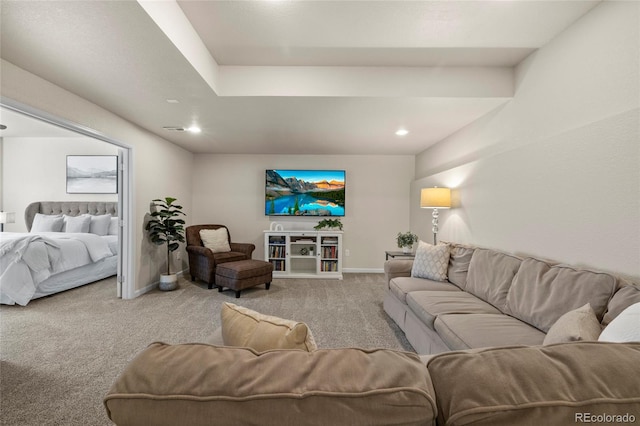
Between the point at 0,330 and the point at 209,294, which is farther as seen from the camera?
the point at 209,294

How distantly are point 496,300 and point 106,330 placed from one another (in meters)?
3.54

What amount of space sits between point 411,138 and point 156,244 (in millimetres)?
4107

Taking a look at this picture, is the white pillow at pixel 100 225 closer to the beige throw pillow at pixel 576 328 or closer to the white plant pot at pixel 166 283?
the white plant pot at pixel 166 283

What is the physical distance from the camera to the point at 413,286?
275 cm

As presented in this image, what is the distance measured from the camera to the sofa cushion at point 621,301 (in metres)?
1.39

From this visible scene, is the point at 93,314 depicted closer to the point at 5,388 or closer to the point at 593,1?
the point at 5,388

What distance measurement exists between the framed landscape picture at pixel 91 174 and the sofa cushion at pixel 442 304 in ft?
19.7

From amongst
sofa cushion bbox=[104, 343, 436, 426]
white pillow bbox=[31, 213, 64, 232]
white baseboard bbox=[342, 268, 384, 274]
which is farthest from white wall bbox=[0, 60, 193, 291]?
white baseboard bbox=[342, 268, 384, 274]

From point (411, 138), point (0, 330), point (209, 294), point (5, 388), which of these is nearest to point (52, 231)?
point (0, 330)

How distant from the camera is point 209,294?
12.9 ft

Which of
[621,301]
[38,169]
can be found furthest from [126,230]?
[621,301]

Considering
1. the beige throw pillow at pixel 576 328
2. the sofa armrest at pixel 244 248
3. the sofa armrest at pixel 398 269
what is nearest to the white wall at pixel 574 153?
the beige throw pillow at pixel 576 328

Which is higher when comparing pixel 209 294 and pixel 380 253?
pixel 380 253

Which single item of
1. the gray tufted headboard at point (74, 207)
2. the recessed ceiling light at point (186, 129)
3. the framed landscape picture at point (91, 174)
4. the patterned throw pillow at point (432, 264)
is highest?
the recessed ceiling light at point (186, 129)
